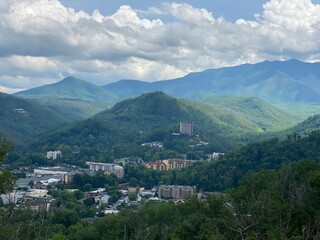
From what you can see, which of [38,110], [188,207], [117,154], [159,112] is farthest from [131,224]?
[38,110]

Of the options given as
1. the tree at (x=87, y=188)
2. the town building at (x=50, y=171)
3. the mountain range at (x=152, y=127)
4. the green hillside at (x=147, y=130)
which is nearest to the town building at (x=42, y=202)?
the tree at (x=87, y=188)

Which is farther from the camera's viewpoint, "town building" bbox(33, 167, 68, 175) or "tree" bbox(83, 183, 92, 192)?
"town building" bbox(33, 167, 68, 175)

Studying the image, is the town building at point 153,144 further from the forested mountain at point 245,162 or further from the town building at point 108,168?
the forested mountain at point 245,162

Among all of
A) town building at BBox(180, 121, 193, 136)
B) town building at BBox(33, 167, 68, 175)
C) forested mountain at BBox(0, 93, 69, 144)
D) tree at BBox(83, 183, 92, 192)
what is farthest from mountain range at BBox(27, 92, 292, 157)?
tree at BBox(83, 183, 92, 192)

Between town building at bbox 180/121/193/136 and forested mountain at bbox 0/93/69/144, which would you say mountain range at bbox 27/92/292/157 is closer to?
town building at bbox 180/121/193/136

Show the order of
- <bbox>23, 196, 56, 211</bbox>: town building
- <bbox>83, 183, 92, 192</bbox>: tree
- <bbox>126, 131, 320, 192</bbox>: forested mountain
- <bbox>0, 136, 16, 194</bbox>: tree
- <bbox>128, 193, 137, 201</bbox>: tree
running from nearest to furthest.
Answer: <bbox>0, 136, 16, 194</bbox>: tree, <bbox>23, 196, 56, 211</bbox>: town building, <bbox>128, 193, 137, 201</bbox>: tree, <bbox>126, 131, 320, 192</bbox>: forested mountain, <bbox>83, 183, 92, 192</bbox>: tree

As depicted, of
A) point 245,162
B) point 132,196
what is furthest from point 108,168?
point 245,162
